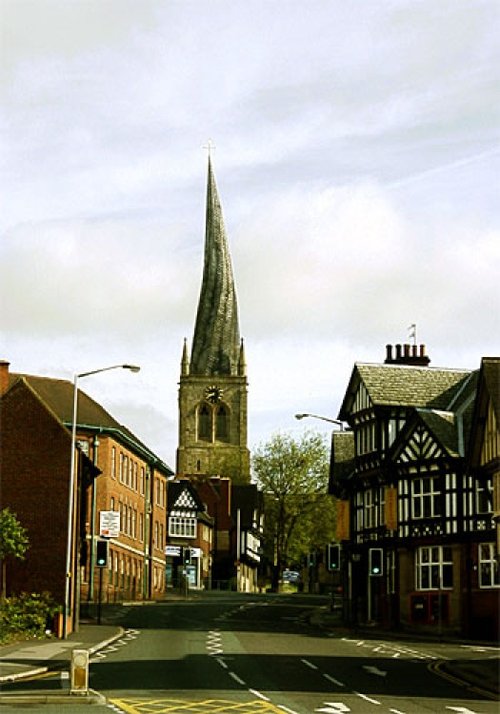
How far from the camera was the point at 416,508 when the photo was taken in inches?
2429

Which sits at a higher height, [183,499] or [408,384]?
[408,384]

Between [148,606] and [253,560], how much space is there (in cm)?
7982

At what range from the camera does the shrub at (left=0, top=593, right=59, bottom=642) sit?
46.9 metres

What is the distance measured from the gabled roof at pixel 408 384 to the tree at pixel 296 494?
6105cm

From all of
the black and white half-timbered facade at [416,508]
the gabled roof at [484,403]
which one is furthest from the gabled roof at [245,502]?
the gabled roof at [484,403]

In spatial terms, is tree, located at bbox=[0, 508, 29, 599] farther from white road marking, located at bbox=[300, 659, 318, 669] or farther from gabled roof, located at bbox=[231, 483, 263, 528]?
gabled roof, located at bbox=[231, 483, 263, 528]

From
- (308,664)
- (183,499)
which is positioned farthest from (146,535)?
(308,664)

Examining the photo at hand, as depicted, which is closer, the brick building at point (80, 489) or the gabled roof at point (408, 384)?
the brick building at point (80, 489)

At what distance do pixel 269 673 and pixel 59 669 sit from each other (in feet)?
18.4

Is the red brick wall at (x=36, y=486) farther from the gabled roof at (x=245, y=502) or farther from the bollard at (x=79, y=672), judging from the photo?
the gabled roof at (x=245, y=502)

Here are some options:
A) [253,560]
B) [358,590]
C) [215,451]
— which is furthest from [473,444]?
[215,451]

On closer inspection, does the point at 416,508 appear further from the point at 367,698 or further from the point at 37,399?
the point at 367,698

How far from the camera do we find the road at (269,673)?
25.7m

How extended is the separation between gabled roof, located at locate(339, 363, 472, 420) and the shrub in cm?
2257
